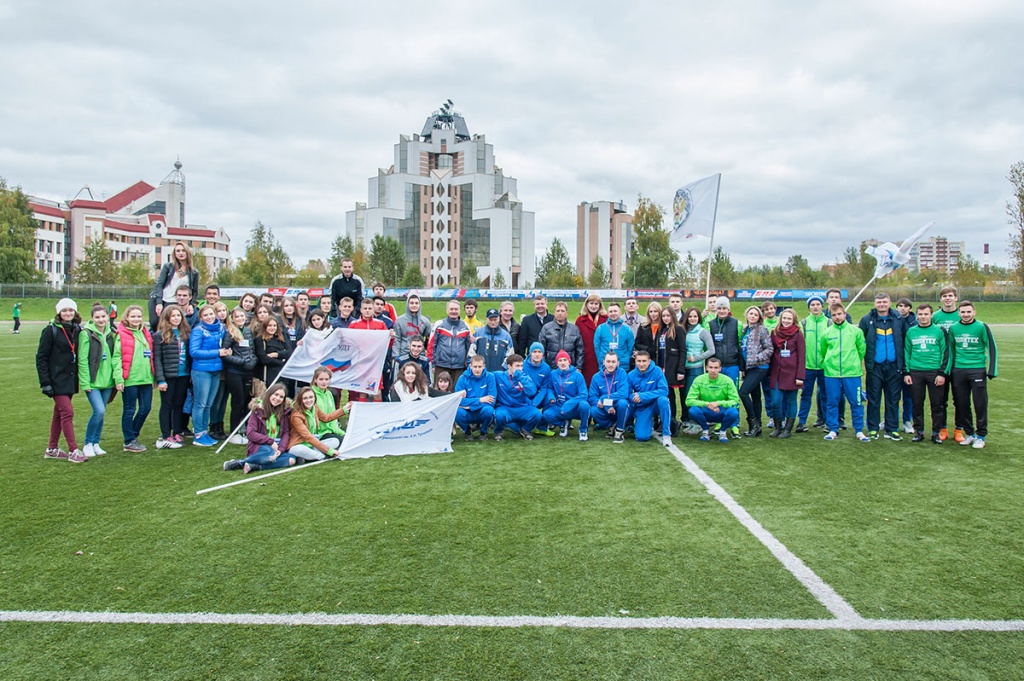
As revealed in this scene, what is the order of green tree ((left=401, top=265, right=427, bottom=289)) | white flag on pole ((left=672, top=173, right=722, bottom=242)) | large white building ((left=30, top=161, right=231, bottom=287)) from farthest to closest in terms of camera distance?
large white building ((left=30, top=161, right=231, bottom=287))
green tree ((left=401, top=265, right=427, bottom=289))
white flag on pole ((left=672, top=173, right=722, bottom=242))

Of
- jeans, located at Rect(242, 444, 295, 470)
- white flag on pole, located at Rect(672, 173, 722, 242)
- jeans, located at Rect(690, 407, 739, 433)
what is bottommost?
jeans, located at Rect(242, 444, 295, 470)

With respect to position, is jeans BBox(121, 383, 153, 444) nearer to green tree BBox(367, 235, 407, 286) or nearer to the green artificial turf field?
the green artificial turf field

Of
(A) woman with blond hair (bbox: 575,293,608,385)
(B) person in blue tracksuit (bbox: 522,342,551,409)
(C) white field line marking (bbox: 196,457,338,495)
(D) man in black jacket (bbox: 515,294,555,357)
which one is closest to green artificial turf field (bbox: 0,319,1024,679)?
(C) white field line marking (bbox: 196,457,338,495)

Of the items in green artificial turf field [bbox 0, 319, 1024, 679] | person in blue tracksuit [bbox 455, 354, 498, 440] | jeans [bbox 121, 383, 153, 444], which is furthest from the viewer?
person in blue tracksuit [bbox 455, 354, 498, 440]

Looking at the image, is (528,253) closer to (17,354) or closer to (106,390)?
(17,354)

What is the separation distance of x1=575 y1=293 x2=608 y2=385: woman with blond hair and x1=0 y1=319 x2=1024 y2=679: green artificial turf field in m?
2.47

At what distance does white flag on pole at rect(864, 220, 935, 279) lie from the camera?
35.8 feet

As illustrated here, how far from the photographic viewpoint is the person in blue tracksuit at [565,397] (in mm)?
8633

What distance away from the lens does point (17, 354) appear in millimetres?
19984

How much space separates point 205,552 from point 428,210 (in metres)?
93.6

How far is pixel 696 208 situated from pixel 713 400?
4.90 meters

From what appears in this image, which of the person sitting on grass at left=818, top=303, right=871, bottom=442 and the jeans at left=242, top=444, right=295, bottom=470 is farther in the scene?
the person sitting on grass at left=818, top=303, right=871, bottom=442

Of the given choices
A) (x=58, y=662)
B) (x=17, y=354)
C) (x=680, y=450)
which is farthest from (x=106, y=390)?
(x=17, y=354)

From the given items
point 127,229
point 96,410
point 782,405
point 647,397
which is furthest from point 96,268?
point 782,405
